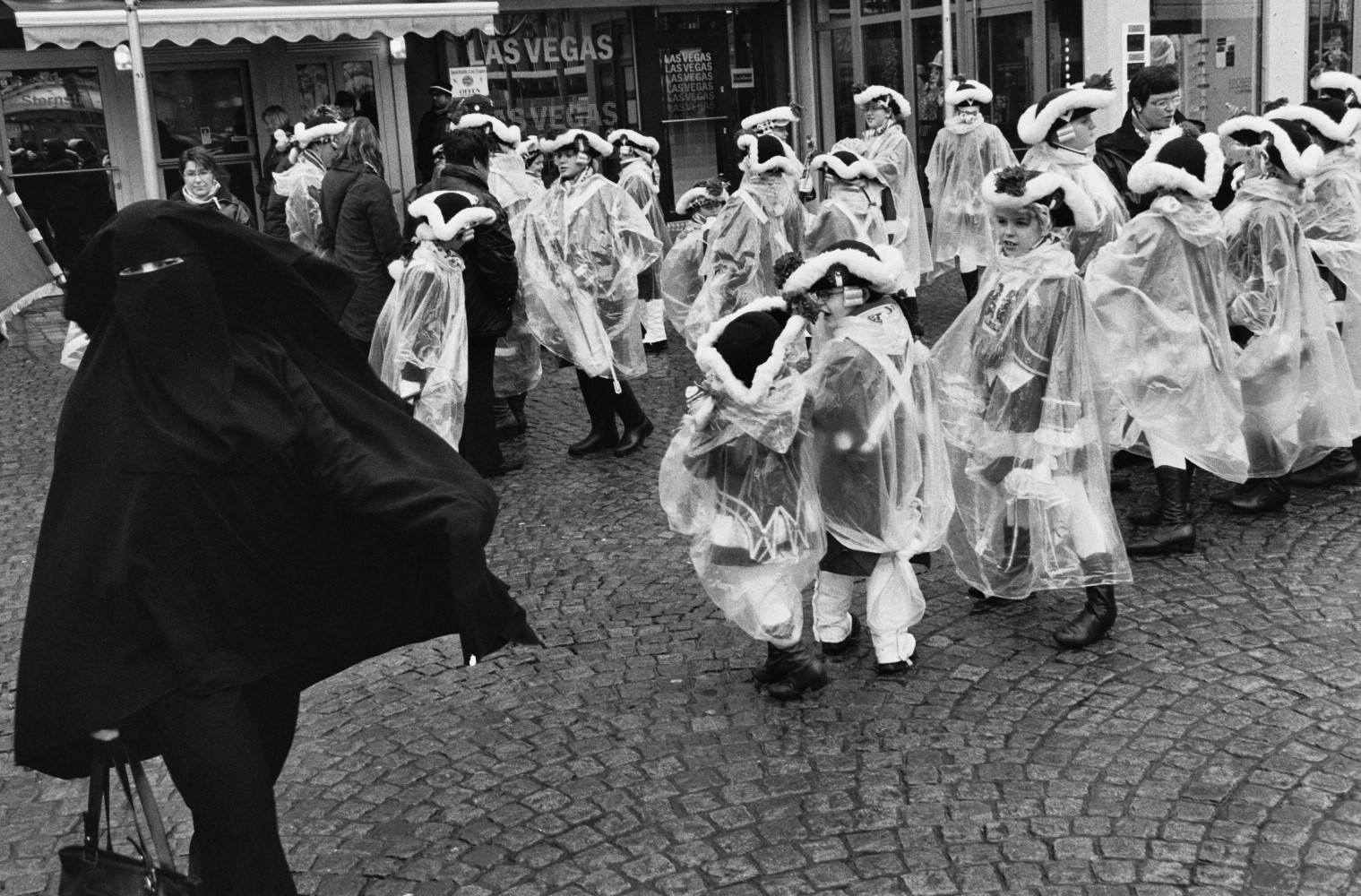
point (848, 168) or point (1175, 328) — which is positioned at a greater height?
point (848, 168)

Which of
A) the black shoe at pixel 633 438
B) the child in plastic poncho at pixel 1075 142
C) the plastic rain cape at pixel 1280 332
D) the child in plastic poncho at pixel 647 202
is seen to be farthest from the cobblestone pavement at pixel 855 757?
the child in plastic poncho at pixel 647 202

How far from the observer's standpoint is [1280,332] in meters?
6.73

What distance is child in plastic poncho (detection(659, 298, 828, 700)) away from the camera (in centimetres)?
465

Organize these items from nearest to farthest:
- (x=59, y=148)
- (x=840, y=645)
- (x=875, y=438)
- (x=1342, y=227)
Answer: (x=875, y=438) < (x=840, y=645) < (x=1342, y=227) < (x=59, y=148)

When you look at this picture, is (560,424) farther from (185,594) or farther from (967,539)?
(185,594)

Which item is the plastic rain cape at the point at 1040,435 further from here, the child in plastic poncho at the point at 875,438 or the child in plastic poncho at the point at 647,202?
the child in plastic poncho at the point at 647,202

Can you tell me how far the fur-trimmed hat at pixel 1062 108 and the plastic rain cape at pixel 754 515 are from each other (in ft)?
10.8

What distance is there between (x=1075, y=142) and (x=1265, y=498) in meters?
2.03

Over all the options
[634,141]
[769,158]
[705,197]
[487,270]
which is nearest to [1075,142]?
[769,158]

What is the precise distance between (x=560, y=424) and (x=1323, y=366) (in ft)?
14.8

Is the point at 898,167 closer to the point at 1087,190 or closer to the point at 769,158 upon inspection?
the point at 769,158

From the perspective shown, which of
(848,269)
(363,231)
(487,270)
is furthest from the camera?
(363,231)

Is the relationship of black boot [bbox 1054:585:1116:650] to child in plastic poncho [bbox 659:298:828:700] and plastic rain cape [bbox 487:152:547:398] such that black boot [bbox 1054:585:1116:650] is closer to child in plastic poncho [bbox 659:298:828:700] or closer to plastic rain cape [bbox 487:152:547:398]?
child in plastic poncho [bbox 659:298:828:700]

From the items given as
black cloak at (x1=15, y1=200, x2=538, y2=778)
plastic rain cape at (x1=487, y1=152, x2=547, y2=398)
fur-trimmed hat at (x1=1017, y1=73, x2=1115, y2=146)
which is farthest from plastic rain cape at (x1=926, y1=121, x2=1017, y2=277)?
black cloak at (x1=15, y1=200, x2=538, y2=778)
